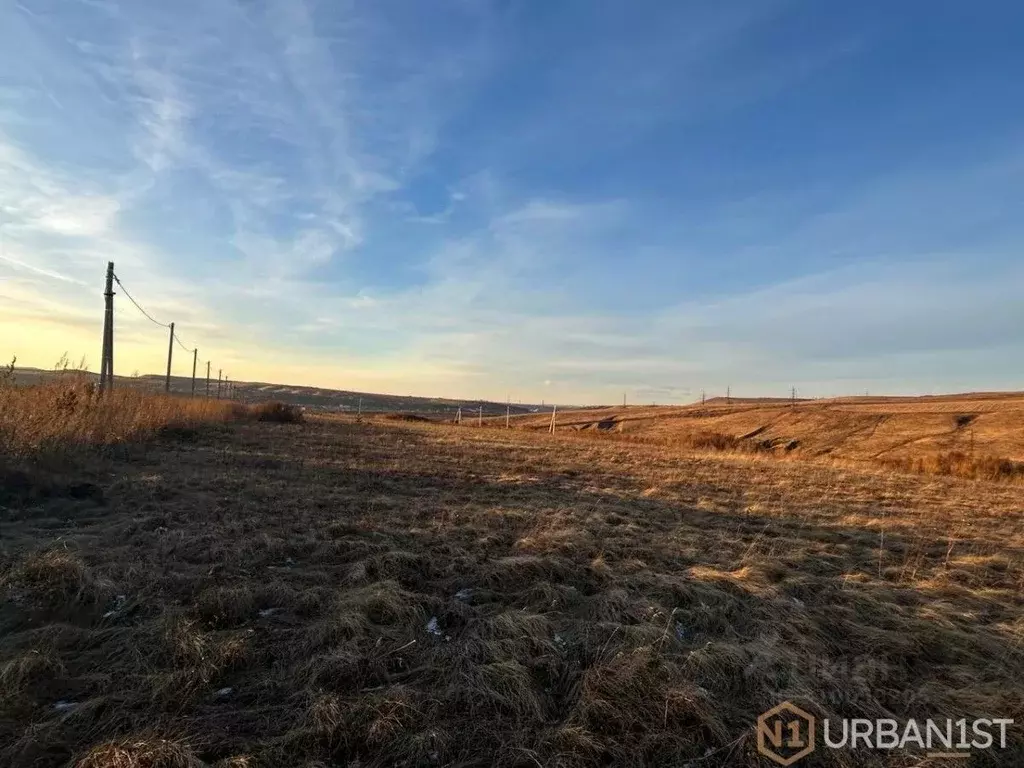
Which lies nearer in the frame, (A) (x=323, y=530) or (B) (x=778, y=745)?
(B) (x=778, y=745)

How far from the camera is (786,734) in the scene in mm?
3359

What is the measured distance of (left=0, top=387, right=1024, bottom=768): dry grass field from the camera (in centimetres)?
319

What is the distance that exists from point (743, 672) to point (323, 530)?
5.24 m

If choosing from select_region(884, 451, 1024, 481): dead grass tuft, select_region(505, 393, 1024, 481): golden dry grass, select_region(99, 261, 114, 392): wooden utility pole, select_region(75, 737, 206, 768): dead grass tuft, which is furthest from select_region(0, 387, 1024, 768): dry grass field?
select_region(505, 393, 1024, 481): golden dry grass

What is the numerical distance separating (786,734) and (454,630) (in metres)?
2.44

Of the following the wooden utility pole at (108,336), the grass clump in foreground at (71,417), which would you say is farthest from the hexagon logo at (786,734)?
the wooden utility pole at (108,336)

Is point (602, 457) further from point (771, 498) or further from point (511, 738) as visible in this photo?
point (511, 738)

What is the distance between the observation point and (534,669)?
3.95 meters

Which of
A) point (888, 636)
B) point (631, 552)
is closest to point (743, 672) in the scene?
point (888, 636)

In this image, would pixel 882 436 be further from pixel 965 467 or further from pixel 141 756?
pixel 141 756

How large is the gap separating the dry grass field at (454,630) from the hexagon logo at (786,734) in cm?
10

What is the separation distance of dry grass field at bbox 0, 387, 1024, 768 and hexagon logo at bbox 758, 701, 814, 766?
10 cm

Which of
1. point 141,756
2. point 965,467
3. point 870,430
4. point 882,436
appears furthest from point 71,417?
point 870,430

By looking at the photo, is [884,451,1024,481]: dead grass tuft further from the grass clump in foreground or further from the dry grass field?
the grass clump in foreground
